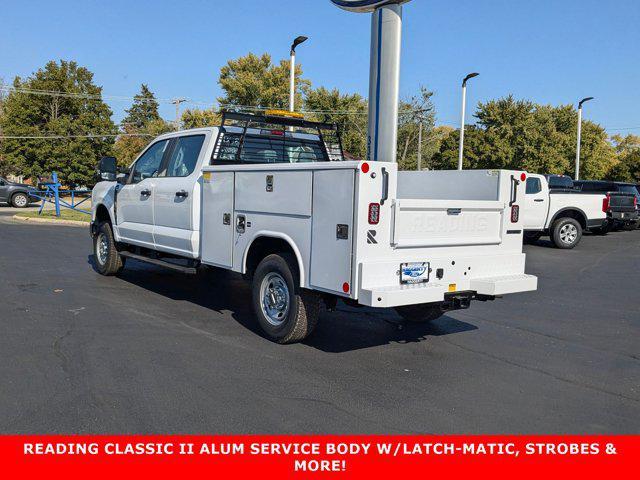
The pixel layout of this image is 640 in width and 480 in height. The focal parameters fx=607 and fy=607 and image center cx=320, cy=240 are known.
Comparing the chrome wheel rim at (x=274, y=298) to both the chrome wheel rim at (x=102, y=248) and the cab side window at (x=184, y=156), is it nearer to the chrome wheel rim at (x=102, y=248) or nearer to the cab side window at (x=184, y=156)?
the cab side window at (x=184, y=156)

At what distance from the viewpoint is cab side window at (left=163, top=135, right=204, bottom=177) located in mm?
7516

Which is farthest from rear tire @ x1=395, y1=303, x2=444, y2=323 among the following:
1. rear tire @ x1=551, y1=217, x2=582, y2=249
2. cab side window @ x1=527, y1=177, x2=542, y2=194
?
rear tire @ x1=551, y1=217, x2=582, y2=249

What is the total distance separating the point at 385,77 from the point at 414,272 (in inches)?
209

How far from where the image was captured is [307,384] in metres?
4.93

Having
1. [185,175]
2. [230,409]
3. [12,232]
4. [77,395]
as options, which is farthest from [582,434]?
[12,232]

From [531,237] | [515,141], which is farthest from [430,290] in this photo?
[515,141]

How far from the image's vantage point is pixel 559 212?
661 inches

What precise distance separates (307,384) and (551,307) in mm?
4882

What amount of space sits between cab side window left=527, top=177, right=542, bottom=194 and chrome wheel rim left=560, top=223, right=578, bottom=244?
130cm

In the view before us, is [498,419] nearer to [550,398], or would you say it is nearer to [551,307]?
[550,398]

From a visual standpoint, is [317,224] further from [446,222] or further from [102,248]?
[102,248]

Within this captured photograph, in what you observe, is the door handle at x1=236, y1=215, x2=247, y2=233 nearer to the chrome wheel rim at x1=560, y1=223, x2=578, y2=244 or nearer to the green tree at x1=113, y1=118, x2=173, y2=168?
the chrome wheel rim at x1=560, y1=223, x2=578, y2=244

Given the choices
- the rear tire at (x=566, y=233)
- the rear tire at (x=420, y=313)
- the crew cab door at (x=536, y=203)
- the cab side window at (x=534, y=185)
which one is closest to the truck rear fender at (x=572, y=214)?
the rear tire at (x=566, y=233)

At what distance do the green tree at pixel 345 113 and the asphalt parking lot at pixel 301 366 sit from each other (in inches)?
1453
